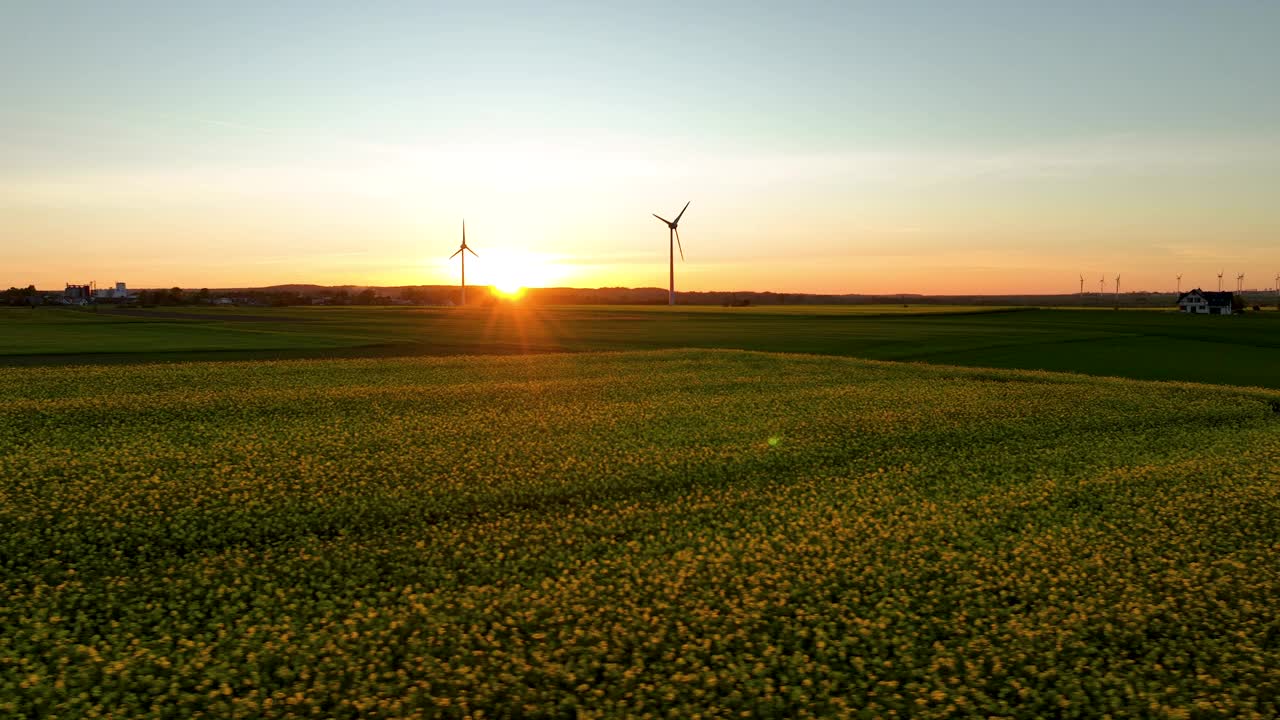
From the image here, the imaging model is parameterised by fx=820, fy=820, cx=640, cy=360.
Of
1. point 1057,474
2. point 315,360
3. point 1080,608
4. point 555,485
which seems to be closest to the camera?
point 1080,608

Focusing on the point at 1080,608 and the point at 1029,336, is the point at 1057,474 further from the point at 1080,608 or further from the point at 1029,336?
the point at 1029,336

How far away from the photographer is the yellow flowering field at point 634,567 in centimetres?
1031

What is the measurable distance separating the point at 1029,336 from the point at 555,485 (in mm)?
76994

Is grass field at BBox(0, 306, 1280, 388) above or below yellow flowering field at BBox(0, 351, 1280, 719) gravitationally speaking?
above

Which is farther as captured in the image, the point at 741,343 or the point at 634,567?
the point at 741,343

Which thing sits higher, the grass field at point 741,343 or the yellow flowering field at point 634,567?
the grass field at point 741,343

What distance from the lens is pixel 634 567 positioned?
1463 cm

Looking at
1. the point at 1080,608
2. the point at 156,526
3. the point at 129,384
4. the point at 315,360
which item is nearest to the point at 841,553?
the point at 1080,608

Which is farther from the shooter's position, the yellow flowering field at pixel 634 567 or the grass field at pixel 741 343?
the grass field at pixel 741 343

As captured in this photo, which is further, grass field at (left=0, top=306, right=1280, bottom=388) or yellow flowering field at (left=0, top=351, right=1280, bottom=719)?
grass field at (left=0, top=306, right=1280, bottom=388)

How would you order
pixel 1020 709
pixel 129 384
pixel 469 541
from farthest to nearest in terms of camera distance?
pixel 129 384 < pixel 469 541 < pixel 1020 709

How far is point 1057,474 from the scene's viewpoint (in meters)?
22.5

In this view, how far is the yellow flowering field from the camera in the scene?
10.3 meters

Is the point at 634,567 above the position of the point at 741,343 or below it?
below
